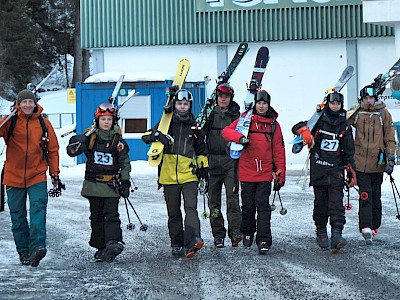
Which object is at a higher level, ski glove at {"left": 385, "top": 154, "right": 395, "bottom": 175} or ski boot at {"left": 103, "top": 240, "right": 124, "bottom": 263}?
ski glove at {"left": 385, "top": 154, "right": 395, "bottom": 175}

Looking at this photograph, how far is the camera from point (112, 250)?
9.34 m

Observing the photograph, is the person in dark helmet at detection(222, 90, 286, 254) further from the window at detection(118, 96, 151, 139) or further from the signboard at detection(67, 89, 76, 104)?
the signboard at detection(67, 89, 76, 104)

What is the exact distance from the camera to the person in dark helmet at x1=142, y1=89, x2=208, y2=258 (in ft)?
32.1

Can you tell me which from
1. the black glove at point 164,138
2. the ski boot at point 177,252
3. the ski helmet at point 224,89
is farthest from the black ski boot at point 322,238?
the black glove at point 164,138

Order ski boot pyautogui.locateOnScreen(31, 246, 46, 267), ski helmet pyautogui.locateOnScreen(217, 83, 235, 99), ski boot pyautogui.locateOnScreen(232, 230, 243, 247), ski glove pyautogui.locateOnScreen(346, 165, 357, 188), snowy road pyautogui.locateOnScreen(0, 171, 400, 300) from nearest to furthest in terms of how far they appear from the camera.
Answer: snowy road pyautogui.locateOnScreen(0, 171, 400, 300)
ski boot pyautogui.locateOnScreen(31, 246, 46, 267)
ski glove pyautogui.locateOnScreen(346, 165, 357, 188)
ski boot pyautogui.locateOnScreen(232, 230, 243, 247)
ski helmet pyautogui.locateOnScreen(217, 83, 235, 99)

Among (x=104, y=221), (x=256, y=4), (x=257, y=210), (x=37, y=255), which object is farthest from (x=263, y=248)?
(x=256, y=4)

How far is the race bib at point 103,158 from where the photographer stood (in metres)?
9.57

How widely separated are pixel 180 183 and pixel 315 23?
15.8 meters

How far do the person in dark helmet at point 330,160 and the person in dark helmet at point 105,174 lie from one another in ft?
6.67

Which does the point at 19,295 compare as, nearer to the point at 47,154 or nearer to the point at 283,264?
the point at 47,154

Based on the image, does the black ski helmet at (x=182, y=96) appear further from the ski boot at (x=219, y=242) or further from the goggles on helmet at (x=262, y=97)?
the ski boot at (x=219, y=242)

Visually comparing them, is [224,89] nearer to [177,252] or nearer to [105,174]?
[105,174]

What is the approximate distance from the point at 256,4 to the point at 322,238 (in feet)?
51.5

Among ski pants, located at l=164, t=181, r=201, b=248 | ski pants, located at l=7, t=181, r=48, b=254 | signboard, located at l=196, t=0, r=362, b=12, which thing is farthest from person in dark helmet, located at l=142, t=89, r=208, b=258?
signboard, located at l=196, t=0, r=362, b=12
